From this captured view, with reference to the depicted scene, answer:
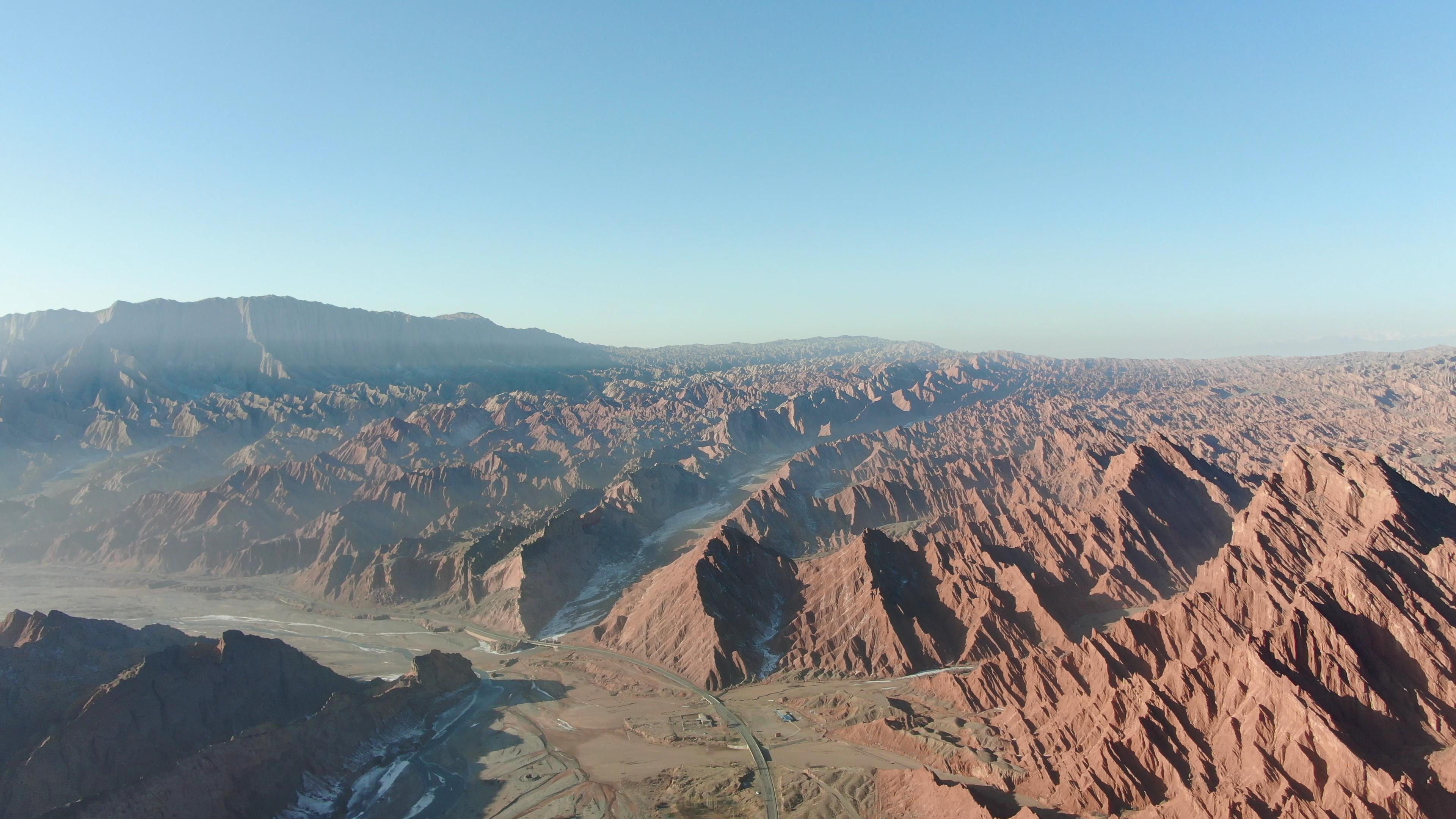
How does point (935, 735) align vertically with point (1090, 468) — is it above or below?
below

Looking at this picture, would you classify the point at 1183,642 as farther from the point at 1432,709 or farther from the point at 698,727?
the point at 698,727

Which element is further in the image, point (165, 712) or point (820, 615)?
point (820, 615)

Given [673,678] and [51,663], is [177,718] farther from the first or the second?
[673,678]

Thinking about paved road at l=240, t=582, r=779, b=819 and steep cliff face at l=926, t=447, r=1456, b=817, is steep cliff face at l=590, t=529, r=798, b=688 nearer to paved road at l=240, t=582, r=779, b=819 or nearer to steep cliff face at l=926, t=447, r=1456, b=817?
paved road at l=240, t=582, r=779, b=819

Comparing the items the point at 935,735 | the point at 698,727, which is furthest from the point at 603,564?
the point at 935,735

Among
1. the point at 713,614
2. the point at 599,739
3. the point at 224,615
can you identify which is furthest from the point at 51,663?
the point at 713,614

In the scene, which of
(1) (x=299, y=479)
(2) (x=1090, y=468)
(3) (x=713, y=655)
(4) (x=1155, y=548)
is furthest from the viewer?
(1) (x=299, y=479)
